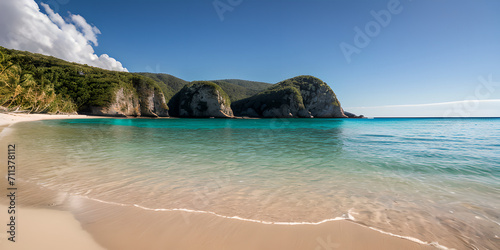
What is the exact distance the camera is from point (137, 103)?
119500 mm

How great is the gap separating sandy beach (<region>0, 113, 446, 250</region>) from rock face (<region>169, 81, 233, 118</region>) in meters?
138

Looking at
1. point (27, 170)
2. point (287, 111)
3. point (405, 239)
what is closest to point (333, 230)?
point (405, 239)

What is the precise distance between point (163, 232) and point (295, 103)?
170 meters

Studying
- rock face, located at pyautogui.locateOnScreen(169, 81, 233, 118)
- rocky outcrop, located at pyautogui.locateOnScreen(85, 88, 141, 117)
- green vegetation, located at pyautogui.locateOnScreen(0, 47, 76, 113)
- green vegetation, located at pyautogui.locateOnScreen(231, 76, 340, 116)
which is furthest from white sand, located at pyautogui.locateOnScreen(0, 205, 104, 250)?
green vegetation, located at pyautogui.locateOnScreen(231, 76, 340, 116)

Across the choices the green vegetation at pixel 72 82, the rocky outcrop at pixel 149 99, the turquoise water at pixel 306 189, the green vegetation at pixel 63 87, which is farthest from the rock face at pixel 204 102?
the turquoise water at pixel 306 189

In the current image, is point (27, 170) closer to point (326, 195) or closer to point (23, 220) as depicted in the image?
point (23, 220)

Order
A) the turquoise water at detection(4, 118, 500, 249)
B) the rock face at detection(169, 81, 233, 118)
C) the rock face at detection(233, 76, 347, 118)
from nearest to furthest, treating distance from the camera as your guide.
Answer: the turquoise water at detection(4, 118, 500, 249) < the rock face at detection(169, 81, 233, 118) < the rock face at detection(233, 76, 347, 118)

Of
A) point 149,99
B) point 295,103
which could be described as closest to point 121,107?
point 149,99

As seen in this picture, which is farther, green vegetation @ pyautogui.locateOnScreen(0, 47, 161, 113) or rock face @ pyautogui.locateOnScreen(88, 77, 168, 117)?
rock face @ pyautogui.locateOnScreen(88, 77, 168, 117)

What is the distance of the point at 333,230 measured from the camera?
130 inches

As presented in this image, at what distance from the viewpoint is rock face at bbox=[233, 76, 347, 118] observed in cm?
16662

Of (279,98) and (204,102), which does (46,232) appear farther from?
(279,98)

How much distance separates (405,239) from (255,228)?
2.43m

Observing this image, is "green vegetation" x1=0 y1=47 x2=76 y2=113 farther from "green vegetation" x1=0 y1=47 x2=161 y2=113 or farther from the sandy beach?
the sandy beach
